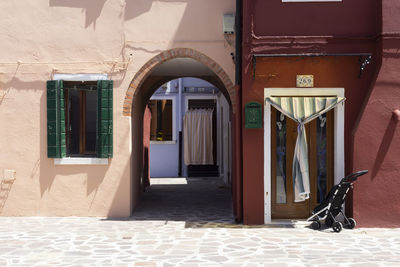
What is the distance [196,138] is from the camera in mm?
17234

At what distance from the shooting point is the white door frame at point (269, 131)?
27.3ft

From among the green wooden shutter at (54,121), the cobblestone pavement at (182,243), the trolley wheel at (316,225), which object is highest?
the green wooden shutter at (54,121)

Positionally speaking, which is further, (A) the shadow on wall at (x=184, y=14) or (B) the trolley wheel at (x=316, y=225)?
(A) the shadow on wall at (x=184, y=14)

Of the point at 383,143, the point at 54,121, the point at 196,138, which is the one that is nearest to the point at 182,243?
the point at 54,121

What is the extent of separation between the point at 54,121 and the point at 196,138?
28.8ft

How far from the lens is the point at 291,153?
28.2ft

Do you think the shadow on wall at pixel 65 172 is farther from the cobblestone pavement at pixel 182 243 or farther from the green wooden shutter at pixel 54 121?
the cobblestone pavement at pixel 182 243

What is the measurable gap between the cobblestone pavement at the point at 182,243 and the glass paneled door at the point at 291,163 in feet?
1.47

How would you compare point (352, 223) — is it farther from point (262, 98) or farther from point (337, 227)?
point (262, 98)

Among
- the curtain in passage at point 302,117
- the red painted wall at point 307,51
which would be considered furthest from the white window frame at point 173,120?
the curtain in passage at point 302,117

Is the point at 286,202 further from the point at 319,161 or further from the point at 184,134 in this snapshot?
the point at 184,134

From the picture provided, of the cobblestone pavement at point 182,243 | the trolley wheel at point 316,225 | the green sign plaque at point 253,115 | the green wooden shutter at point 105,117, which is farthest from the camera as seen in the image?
the green wooden shutter at point 105,117

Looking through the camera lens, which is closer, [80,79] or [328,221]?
[328,221]

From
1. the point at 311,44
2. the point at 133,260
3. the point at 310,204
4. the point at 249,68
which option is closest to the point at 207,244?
the point at 133,260
